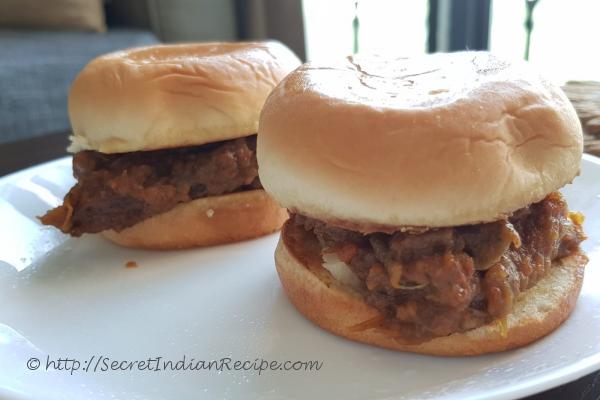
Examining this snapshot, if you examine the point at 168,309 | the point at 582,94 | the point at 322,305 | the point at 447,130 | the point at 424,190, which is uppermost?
the point at 447,130

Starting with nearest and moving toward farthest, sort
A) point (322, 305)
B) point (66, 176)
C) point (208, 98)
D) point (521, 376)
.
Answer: point (521, 376) < point (322, 305) < point (208, 98) < point (66, 176)

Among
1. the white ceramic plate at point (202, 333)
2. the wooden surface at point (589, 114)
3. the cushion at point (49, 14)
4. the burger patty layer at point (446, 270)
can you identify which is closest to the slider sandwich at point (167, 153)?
the white ceramic plate at point (202, 333)

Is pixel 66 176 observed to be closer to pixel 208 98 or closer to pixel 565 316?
pixel 208 98

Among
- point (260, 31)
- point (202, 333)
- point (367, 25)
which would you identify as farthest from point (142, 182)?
point (367, 25)

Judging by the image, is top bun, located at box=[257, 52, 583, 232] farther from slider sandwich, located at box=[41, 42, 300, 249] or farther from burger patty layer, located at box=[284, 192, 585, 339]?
slider sandwich, located at box=[41, 42, 300, 249]

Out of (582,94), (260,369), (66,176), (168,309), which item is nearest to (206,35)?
(66,176)

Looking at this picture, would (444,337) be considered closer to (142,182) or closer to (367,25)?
(142,182)
